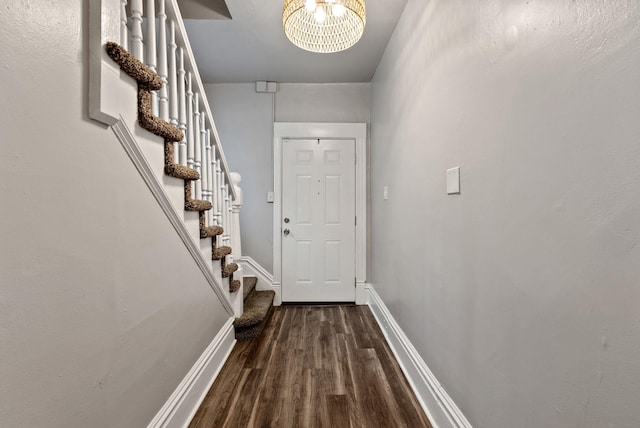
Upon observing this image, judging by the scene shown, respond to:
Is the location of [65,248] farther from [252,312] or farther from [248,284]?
[248,284]

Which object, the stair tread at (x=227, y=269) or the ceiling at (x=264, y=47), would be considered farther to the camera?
the ceiling at (x=264, y=47)

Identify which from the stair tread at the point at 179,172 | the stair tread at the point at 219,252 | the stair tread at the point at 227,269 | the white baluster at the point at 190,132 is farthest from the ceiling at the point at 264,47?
the stair tread at the point at 227,269

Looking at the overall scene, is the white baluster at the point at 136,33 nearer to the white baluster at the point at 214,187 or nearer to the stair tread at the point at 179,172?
the stair tread at the point at 179,172

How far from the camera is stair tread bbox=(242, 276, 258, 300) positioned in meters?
2.84

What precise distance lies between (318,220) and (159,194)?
2.12 meters

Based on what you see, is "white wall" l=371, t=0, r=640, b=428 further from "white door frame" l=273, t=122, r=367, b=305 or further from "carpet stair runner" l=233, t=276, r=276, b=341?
"white door frame" l=273, t=122, r=367, b=305

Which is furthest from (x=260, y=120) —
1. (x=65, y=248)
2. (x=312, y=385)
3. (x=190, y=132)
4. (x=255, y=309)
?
(x=65, y=248)

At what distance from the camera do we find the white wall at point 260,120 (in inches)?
129

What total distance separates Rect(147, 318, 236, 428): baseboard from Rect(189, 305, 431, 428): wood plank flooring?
5 centimetres

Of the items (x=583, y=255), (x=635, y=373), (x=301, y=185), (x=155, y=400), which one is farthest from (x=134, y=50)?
(x=301, y=185)

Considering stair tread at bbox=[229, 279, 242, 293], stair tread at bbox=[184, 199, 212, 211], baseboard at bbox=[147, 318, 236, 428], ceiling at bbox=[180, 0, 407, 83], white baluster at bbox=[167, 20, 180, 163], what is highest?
ceiling at bbox=[180, 0, 407, 83]

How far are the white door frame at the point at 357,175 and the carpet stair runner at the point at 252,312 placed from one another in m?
0.24

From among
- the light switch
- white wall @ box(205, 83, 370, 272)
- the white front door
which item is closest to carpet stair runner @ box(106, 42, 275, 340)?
the white front door

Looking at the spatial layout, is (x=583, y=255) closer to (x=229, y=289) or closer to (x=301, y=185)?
(x=229, y=289)
